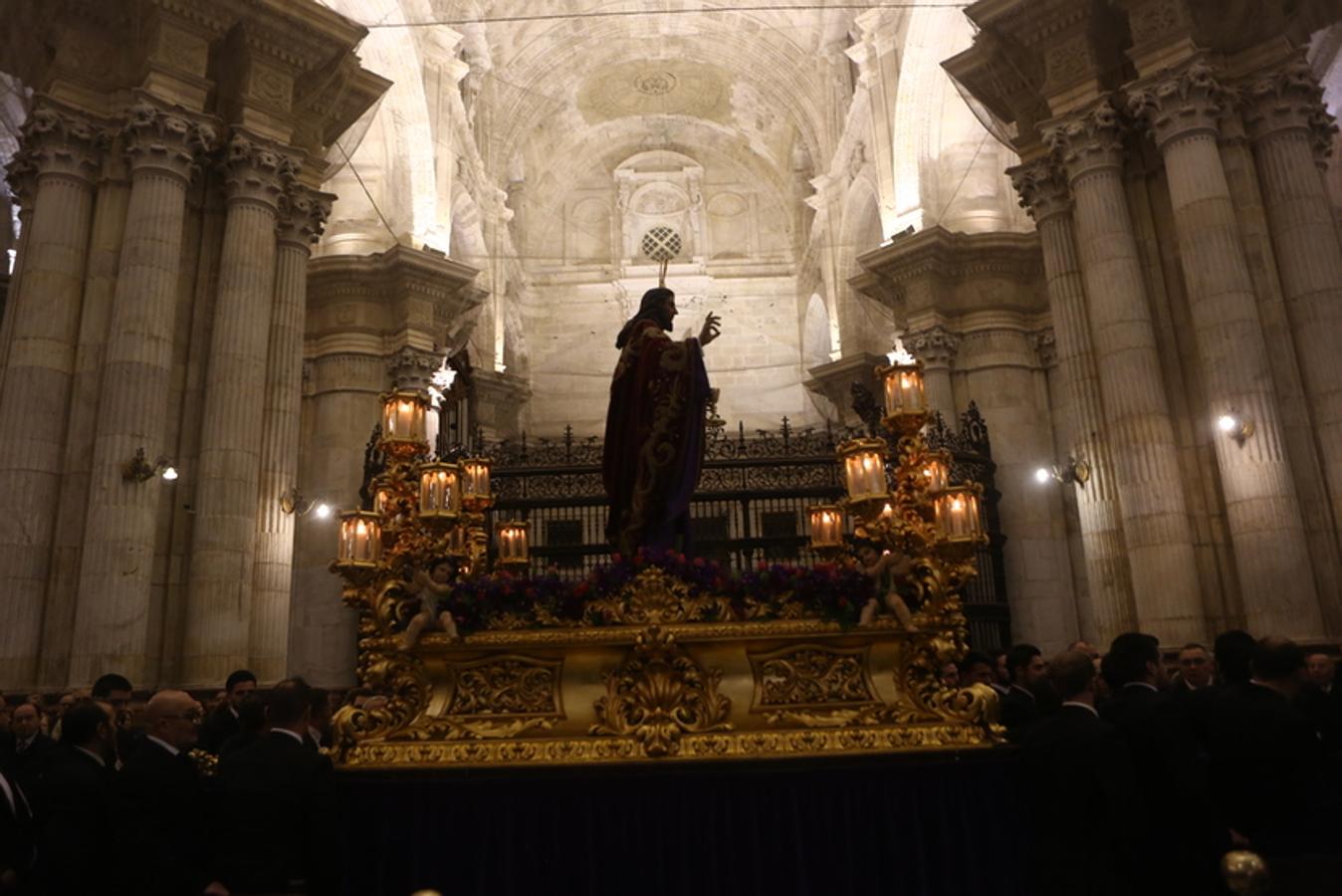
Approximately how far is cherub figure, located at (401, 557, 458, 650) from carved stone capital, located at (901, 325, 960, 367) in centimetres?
1481

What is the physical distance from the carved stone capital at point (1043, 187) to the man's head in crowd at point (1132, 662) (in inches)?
412

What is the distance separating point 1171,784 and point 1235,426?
807 centimetres

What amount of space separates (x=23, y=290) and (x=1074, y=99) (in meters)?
14.0

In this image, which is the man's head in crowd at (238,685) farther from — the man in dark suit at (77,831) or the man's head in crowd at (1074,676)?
the man's head in crowd at (1074,676)

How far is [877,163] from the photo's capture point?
876 inches

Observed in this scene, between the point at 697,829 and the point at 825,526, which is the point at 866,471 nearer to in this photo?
the point at 697,829

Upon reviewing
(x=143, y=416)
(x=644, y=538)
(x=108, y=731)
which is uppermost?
(x=143, y=416)

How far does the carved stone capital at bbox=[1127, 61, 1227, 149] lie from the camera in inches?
475

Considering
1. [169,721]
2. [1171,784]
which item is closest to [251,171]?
[169,721]

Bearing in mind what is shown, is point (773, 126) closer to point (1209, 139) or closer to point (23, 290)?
point (1209, 139)

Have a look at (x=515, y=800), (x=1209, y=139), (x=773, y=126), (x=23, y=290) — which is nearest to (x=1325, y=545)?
(x=1209, y=139)

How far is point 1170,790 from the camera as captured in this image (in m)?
4.54

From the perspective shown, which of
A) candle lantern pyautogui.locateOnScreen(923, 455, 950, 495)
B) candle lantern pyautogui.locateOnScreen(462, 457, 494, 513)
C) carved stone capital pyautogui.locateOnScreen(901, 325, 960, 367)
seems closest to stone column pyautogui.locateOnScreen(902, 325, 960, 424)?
carved stone capital pyautogui.locateOnScreen(901, 325, 960, 367)

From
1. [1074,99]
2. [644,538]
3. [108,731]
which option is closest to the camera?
[108,731]
